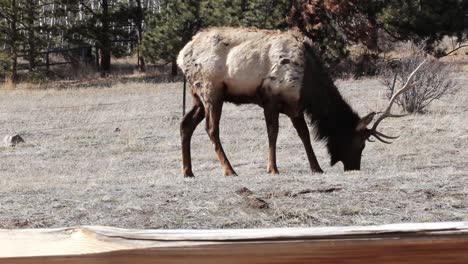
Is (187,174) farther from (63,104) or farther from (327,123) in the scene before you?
(63,104)

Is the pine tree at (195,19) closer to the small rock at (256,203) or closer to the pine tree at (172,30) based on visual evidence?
the pine tree at (172,30)

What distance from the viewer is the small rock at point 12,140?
18.3 metres

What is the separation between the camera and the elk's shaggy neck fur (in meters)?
11.8

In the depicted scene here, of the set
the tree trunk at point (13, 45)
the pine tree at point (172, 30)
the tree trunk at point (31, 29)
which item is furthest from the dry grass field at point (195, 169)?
the tree trunk at point (31, 29)

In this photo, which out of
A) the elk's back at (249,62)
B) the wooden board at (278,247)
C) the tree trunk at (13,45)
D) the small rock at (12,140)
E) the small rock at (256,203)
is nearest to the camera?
the wooden board at (278,247)

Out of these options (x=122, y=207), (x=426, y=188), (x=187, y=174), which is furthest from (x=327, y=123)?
(x=122, y=207)

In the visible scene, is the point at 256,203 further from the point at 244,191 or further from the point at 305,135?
the point at 305,135

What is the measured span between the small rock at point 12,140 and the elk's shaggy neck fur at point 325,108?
820 cm

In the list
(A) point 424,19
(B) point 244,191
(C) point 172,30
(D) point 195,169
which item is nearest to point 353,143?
(D) point 195,169

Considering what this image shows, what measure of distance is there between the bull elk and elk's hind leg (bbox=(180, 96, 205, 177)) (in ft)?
0.04

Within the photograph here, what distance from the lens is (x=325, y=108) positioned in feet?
39.9

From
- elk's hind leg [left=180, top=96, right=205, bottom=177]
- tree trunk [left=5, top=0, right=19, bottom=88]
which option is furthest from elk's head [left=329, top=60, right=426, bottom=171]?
tree trunk [left=5, top=0, right=19, bottom=88]

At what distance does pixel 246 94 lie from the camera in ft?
38.1

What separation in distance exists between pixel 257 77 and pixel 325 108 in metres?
Answer: 1.24
